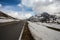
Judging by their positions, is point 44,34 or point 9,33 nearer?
point 9,33

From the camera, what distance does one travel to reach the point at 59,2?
2200 centimetres

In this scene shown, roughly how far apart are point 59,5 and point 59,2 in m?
1.29

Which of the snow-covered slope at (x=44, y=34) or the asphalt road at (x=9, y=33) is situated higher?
the asphalt road at (x=9, y=33)

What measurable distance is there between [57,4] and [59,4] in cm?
35

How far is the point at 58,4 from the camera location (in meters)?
23.2

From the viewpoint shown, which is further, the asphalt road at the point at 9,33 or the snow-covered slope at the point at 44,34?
the snow-covered slope at the point at 44,34

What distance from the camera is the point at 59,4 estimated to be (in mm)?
23109

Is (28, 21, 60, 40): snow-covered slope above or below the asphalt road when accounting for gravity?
below

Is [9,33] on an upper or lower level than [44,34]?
upper

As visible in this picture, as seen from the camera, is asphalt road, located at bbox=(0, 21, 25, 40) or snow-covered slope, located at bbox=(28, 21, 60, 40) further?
snow-covered slope, located at bbox=(28, 21, 60, 40)

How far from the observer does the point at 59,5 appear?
2320 cm

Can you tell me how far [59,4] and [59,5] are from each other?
0.19 m

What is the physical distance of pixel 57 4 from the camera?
23.2 m

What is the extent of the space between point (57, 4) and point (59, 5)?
1.30ft
